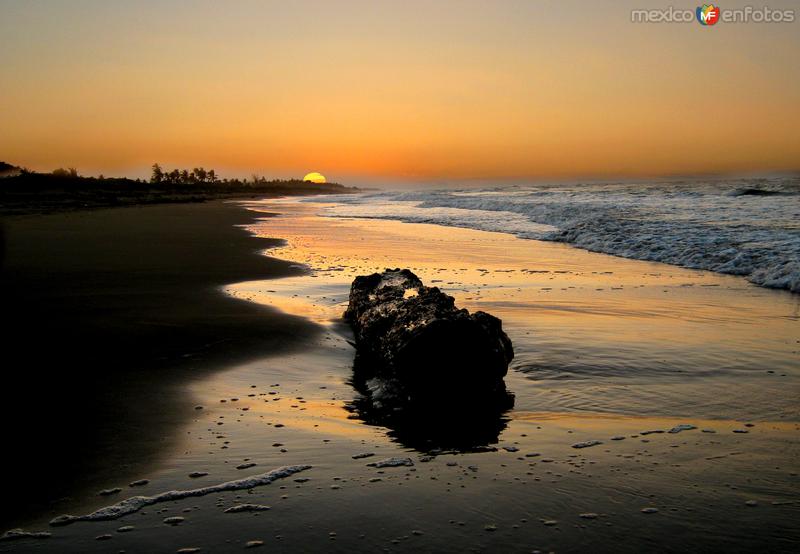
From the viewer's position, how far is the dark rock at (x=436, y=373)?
493cm

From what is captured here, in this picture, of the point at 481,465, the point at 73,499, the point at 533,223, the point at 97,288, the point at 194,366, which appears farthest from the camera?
the point at 533,223

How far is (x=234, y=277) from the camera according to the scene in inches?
473

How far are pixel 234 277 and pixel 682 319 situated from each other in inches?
289

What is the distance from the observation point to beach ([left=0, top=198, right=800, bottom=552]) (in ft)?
10.7

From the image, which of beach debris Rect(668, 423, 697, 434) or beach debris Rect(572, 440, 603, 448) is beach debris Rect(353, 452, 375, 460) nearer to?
beach debris Rect(572, 440, 603, 448)

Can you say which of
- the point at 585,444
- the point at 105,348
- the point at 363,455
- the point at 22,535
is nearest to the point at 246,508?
the point at 363,455

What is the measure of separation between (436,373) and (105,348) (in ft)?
11.1

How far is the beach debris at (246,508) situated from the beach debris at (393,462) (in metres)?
0.76

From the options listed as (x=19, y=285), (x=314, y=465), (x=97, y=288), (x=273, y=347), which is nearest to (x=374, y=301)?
(x=273, y=347)

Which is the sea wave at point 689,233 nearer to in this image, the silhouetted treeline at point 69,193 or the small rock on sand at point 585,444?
the small rock on sand at point 585,444

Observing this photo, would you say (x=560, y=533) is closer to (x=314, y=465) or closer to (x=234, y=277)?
(x=314, y=465)

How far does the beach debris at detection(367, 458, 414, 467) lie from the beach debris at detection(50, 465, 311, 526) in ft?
1.31

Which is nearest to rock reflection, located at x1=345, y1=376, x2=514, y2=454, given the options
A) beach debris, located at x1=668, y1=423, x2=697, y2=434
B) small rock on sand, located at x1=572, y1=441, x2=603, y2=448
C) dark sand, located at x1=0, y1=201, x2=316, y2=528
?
small rock on sand, located at x1=572, y1=441, x2=603, y2=448

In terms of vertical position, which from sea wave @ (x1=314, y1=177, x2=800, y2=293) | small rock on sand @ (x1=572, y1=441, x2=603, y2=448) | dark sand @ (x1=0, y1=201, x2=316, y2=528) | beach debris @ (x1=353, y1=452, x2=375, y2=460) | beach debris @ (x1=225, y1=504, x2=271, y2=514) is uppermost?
sea wave @ (x1=314, y1=177, x2=800, y2=293)
